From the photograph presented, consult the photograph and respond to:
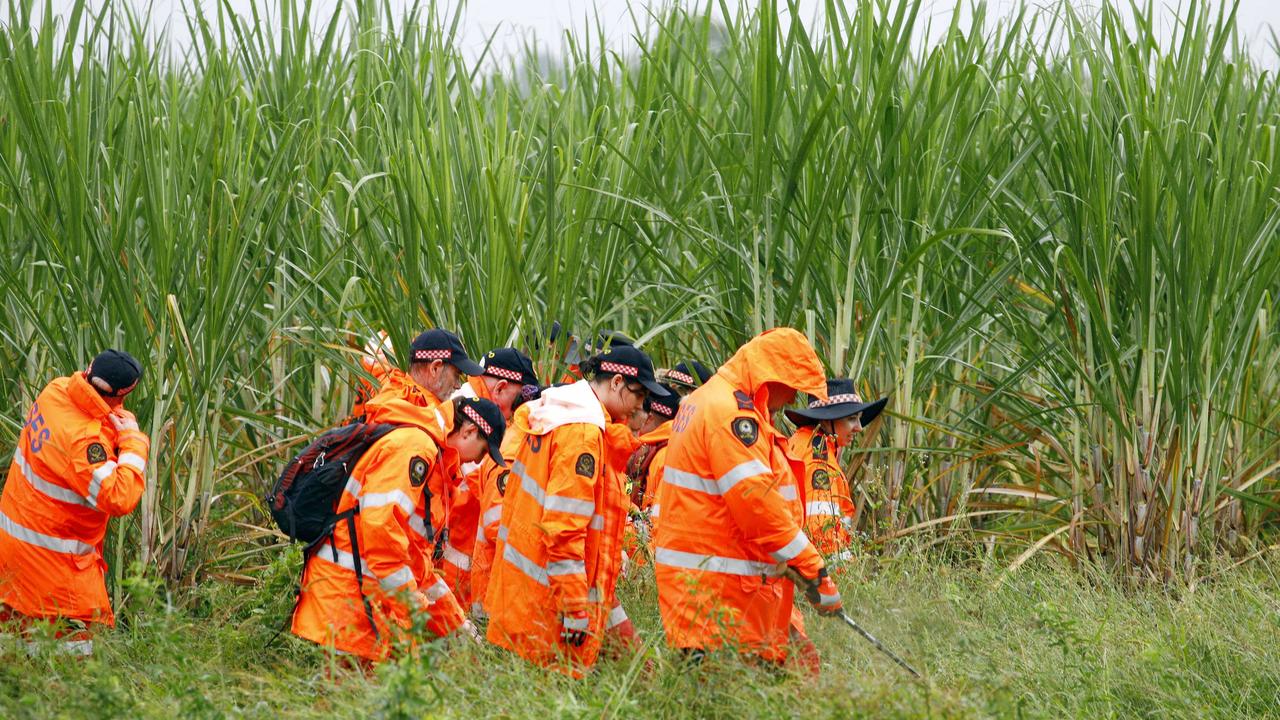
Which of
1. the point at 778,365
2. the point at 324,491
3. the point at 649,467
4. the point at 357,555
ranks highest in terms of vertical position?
the point at 778,365

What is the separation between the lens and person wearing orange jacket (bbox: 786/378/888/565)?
489 centimetres

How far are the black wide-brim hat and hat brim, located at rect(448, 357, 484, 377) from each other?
1.24 metres

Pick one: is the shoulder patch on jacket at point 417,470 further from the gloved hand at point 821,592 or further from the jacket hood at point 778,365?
the gloved hand at point 821,592

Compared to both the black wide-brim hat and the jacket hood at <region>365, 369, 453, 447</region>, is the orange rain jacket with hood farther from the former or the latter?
the black wide-brim hat

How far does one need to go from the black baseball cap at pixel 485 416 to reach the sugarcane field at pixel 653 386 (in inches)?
0.5

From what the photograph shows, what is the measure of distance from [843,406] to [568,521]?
4.65ft

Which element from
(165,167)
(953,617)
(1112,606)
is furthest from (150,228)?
(1112,606)

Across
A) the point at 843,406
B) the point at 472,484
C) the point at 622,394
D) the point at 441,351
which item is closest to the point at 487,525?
the point at 472,484

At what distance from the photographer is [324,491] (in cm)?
399

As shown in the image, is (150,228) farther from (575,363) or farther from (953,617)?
(953,617)

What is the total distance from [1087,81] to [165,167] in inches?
173

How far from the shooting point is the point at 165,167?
4859mm

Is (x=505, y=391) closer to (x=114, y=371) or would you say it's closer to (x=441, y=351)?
(x=441, y=351)

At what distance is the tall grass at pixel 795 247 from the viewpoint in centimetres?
484
